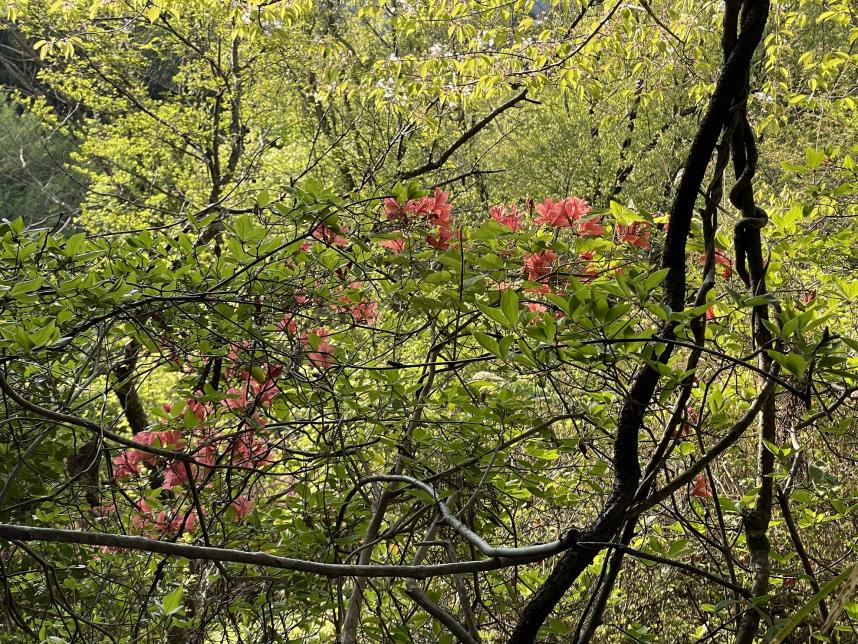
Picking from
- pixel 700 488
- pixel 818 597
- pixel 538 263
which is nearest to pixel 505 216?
pixel 538 263

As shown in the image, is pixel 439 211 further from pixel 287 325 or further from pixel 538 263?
pixel 287 325

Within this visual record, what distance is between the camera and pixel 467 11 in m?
3.13

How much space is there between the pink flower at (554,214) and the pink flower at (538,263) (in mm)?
104

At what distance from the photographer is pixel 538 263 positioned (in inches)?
57.2

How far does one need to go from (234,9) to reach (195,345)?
2264mm

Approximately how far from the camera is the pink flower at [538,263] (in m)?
1.43

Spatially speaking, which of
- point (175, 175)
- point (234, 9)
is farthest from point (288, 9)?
point (175, 175)

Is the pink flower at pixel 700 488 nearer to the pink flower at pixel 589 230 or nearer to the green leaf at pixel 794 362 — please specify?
the pink flower at pixel 589 230

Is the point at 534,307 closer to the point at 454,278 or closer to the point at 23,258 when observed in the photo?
the point at 454,278

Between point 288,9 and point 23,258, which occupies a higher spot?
point 288,9

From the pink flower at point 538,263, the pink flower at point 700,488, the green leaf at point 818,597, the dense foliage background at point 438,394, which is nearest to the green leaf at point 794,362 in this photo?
the dense foliage background at point 438,394

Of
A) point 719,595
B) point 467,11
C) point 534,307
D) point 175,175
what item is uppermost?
point 175,175

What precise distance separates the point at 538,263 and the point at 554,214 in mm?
183

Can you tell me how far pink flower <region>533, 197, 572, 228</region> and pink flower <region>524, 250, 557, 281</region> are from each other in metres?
0.10
